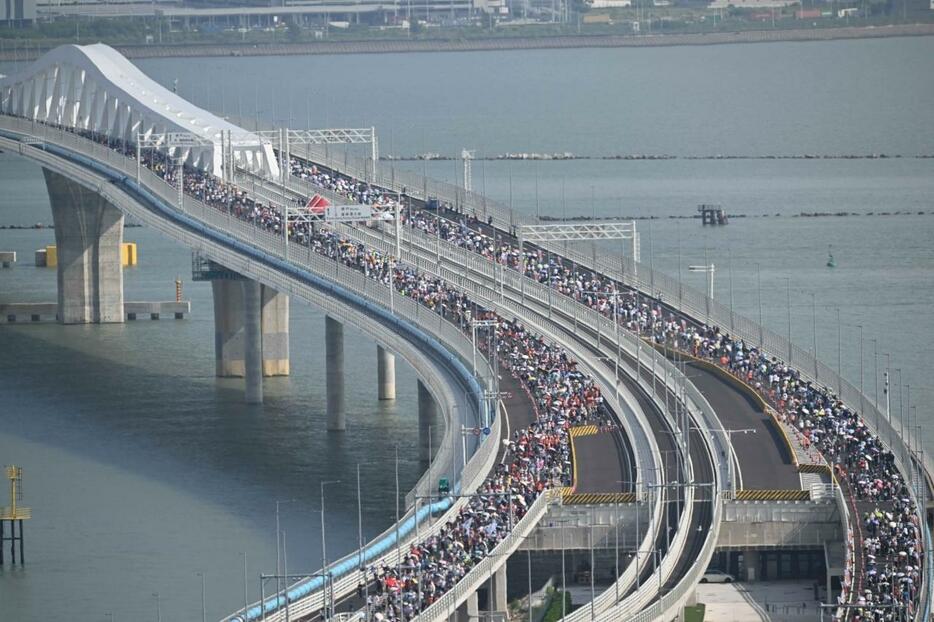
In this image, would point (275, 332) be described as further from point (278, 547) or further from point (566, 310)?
→ point (278, 547)

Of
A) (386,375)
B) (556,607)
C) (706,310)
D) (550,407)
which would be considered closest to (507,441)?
(550,407)

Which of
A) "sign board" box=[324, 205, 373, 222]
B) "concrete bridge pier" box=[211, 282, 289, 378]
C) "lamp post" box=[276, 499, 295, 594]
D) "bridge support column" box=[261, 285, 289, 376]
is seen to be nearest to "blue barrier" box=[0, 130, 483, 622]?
"lamp post" box=[276, 499, 295, 594]

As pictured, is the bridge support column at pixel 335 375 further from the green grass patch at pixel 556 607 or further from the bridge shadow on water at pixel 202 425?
the green grass patch at pixel 556 607

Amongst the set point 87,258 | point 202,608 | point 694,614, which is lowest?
point 202,608

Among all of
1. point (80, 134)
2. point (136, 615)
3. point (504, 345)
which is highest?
point (80, 134)

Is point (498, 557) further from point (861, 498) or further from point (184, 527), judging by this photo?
point (184, 527)

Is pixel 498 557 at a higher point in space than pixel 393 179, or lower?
lower

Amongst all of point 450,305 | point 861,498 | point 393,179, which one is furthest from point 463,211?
point 861,498
